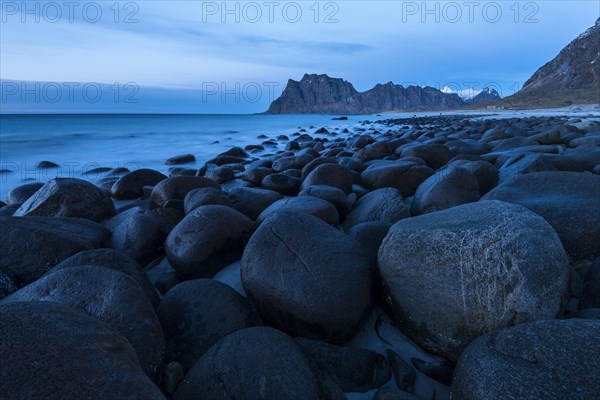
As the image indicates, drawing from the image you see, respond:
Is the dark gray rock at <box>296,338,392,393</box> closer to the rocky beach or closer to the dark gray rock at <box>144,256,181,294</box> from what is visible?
the rocky beach

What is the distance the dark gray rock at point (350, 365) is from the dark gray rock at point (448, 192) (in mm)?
1867

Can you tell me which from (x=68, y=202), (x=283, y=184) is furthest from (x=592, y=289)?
(x=68, y=202)

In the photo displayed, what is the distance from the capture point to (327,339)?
216cm

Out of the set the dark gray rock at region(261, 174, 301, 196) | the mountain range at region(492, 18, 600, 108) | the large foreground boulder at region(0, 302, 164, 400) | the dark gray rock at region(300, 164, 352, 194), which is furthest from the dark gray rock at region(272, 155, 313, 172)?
the mountain range at region(492, 18, 600, 108)

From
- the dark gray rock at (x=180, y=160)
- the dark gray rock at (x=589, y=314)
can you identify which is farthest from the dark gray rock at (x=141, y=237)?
the dark gray rock at (x=180, y=160)

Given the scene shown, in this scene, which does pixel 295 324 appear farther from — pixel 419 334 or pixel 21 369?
pixel 21 369

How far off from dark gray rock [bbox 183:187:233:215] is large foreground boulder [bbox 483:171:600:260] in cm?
265

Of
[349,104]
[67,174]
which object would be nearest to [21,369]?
[67,174]

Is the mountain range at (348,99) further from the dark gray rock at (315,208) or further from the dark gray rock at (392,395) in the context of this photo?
the dark gray rock at (392,395)

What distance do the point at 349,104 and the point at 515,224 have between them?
138 metres

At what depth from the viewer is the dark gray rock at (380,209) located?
3465mm

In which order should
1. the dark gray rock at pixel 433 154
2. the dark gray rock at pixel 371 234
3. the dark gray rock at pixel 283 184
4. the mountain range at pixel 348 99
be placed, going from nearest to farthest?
the dark gray rock at pixel 371 234 → the dark gray rock at pixel 283 184 → the dark gray rock at pixel 433 154 → the mountain range at pixel 348 99

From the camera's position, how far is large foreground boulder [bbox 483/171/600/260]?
2502mm

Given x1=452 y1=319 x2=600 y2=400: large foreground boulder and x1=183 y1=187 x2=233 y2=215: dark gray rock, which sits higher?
x1=183 y1=187 x2=233 y2=215: dark gray rock
